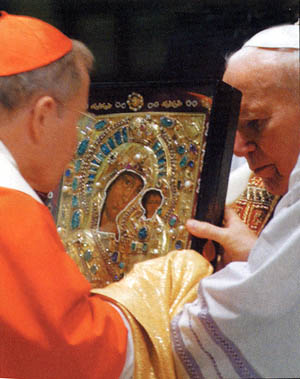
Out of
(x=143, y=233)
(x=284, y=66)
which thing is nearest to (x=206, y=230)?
A: (x=143, y=233)

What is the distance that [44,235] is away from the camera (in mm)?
999

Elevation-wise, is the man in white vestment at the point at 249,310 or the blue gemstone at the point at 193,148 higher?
the blue gemstone at the point at 193,148

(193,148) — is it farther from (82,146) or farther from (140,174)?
(82,146)

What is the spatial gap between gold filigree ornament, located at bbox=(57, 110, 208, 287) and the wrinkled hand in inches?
1.6

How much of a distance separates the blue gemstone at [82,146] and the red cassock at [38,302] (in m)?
0.36

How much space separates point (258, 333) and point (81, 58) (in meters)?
0.70

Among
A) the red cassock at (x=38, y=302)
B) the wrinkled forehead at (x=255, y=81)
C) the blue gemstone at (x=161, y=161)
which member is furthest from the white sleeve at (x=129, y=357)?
the wrinkled forehead at (x=255, y=81)

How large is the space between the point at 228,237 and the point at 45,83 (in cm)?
57

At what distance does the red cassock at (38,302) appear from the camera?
99 cm

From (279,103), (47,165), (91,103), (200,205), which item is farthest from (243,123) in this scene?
(47,165)

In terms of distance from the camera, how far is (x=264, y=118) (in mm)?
1365

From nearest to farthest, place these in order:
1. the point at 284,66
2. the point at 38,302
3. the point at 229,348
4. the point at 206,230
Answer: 1. the point at 38,302
2. the point at 229,348
3. the point at 206,230
4. the point at 284,66

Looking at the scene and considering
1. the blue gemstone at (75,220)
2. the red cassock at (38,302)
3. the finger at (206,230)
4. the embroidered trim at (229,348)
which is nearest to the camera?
the red cassock at (38,302)

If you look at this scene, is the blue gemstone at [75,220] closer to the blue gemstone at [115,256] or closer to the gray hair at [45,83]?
the blue gemstone at [115,256]
